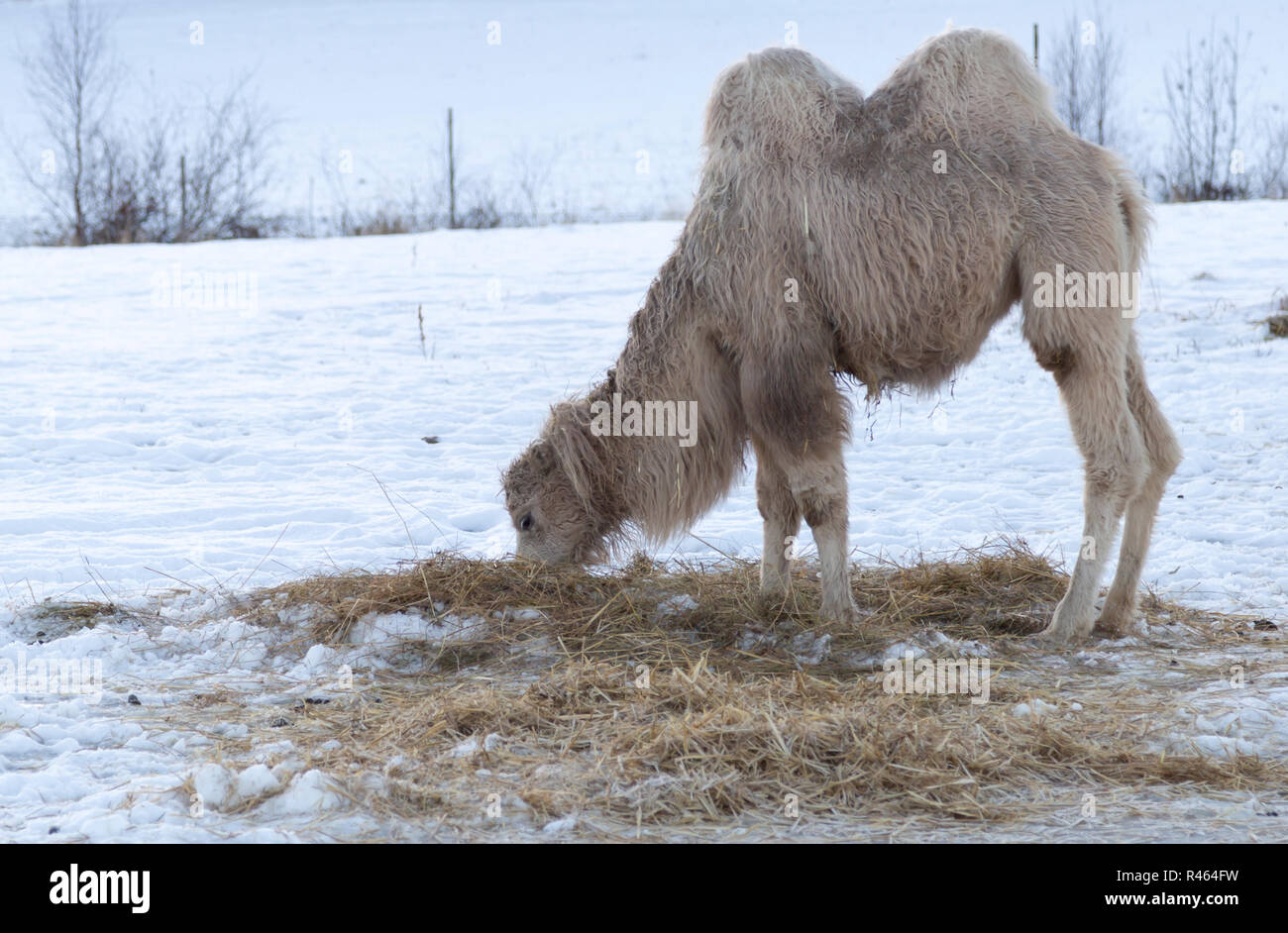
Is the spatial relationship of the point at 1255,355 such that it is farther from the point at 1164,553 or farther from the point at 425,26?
the point at 425,26

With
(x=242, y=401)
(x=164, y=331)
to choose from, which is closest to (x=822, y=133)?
(x=242, y=401)

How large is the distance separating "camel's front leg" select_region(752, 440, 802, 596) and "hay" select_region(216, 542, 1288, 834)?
0.40 ft

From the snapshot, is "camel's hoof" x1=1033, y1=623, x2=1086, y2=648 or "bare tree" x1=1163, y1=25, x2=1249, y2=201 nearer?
"camel's hoof" x1=1033, y1=623, x2=1086, y2=648

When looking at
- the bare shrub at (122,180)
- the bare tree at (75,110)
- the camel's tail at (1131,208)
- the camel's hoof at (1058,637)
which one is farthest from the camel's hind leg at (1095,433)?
the bare tree at (75,110)

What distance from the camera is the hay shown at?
3.26m

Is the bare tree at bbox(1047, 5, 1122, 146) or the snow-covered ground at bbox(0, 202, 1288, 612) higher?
the bare tree at bbox(1047, 5, 1122, 146)

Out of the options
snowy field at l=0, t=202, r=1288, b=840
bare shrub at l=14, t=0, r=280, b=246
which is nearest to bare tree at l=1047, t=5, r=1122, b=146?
snowy field at l=0, t=202, r=1288, b=840

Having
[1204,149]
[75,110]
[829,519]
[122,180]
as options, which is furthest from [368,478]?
[1204,149]

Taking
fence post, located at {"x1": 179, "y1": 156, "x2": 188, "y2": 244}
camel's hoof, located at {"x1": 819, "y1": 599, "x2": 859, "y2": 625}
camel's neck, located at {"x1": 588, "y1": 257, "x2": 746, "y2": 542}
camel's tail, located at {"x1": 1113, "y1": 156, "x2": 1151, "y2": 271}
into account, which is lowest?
camel's hoof, located at {"x1": 819, "y1": 599, "x2": 859, "y2": 625}

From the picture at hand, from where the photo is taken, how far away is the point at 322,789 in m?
3.18

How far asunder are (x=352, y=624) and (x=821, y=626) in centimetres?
181

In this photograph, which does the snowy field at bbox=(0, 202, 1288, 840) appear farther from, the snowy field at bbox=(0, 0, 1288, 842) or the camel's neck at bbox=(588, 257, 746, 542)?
the camel's neck at bbox=(588, 257, 746, 542)

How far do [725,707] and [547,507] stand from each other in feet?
4.91

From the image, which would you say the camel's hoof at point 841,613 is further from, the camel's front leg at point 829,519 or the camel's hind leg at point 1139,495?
the camel's hind leg at point 1139,495
